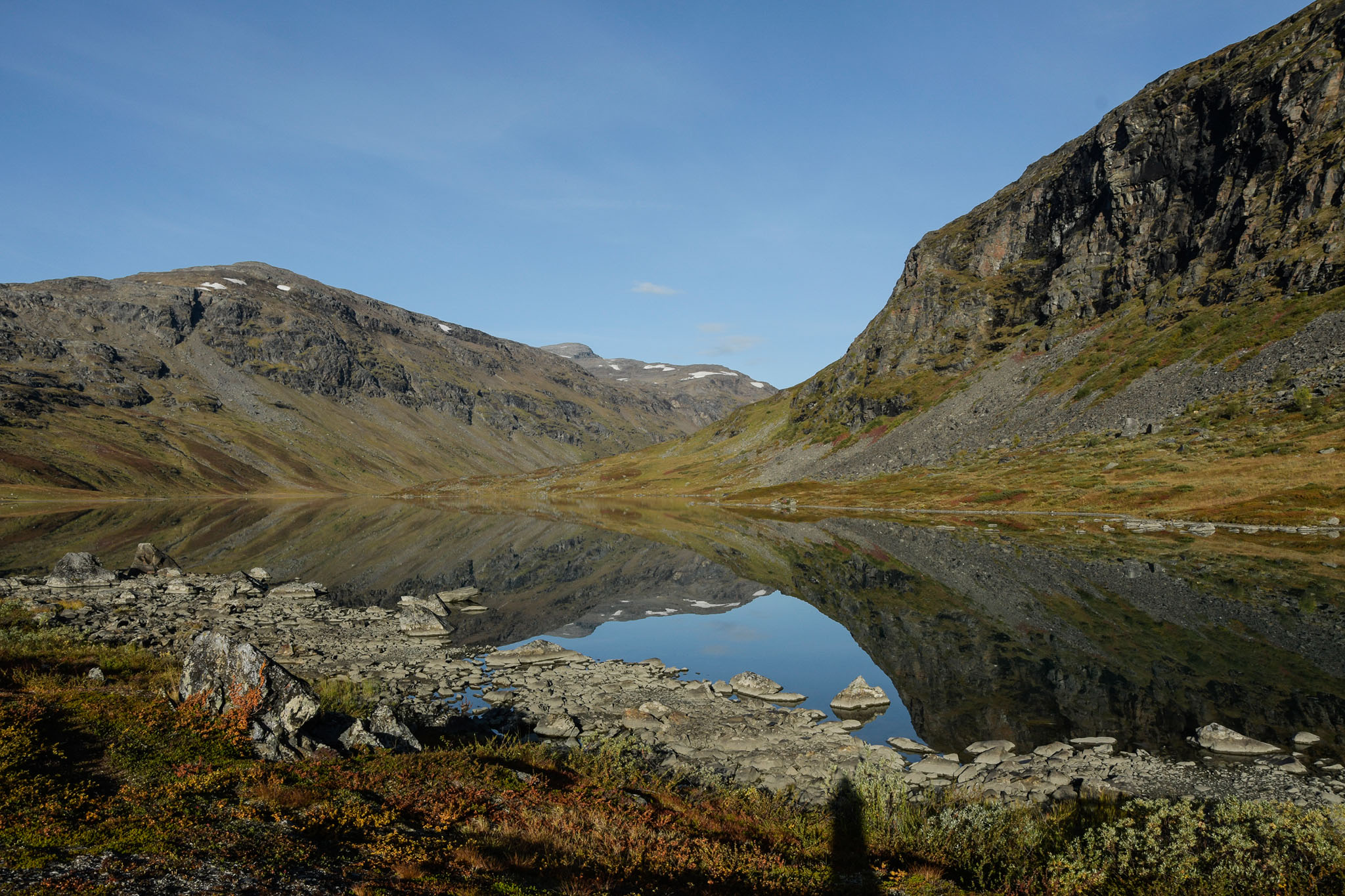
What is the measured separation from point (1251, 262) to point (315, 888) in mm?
179259

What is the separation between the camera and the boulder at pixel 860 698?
27625mm

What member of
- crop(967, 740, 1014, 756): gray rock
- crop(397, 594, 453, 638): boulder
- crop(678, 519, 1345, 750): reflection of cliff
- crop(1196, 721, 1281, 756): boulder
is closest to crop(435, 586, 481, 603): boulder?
crop(397, 594, 453, 638): boulder

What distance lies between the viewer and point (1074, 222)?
193750mm

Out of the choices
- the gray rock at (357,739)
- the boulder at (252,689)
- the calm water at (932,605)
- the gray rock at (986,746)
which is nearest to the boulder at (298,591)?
the calm water at (932,605)

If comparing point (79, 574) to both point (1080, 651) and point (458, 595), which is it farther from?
point (1080, 651)

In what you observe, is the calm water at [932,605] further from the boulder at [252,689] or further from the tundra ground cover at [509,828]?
the boulder at [252,689]

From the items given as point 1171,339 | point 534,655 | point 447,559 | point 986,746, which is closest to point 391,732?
point 534,655

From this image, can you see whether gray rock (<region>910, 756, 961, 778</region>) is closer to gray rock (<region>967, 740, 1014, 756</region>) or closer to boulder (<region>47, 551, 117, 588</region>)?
gray rock (<region>967, 740, 1014, 756</region>)

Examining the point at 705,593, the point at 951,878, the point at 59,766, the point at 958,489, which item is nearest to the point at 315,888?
the point at 59,766

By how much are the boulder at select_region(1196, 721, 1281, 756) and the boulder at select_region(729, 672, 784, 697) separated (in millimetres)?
15304

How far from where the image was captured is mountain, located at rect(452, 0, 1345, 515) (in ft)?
311

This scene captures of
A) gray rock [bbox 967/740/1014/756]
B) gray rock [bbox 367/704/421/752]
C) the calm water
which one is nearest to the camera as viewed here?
gray rock [bbox 367/704/421/752]

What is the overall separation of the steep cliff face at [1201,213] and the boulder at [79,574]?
155073mm

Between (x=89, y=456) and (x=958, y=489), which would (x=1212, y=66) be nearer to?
(x=958, y=489)
